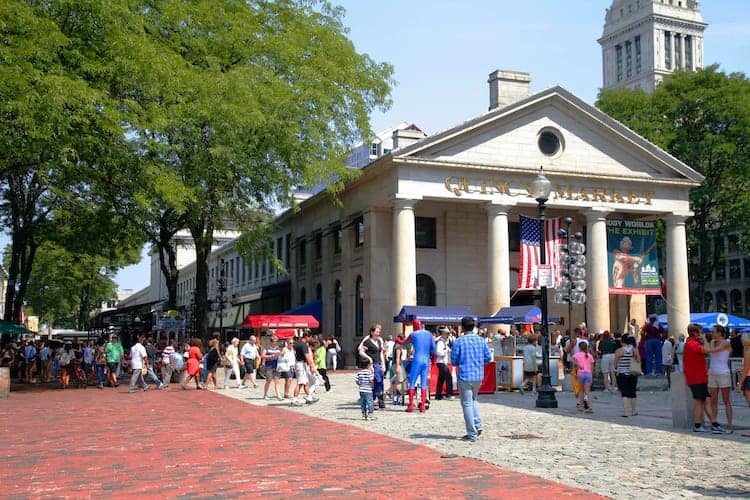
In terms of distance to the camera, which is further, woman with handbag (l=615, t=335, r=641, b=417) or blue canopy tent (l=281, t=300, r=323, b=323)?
blue canopy tent (l=281, t=300, r=323, b=323)

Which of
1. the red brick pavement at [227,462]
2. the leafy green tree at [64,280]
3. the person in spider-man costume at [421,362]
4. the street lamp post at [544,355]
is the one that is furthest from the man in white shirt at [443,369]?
the leafy green tree at [64,280]

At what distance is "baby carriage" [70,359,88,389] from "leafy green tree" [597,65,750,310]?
34930 millimetres

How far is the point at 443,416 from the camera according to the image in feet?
54.9

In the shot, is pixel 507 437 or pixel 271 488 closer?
pixel 271 488

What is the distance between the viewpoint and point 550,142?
42344 mm

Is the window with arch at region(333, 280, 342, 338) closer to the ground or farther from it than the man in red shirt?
farther from it

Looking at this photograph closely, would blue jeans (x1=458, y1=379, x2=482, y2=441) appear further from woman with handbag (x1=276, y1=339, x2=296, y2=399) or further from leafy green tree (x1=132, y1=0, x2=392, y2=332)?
leafy green tree (x1=132, y1=0, x2=392, y2=332)

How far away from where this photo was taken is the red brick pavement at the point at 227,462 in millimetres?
8688

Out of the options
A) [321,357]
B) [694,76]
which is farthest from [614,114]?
[321,357]

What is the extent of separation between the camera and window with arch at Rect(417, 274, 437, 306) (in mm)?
42906

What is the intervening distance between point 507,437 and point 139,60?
16271mm

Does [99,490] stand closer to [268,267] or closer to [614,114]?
[614,114]

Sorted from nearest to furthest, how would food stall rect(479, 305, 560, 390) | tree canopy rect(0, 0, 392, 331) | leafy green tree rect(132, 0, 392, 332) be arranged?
tree canopy rect(0, 0, 392, 331) → food stall rect(479, 305, 560, 390) → leafy green tree rect(132, 0, 392, 332)

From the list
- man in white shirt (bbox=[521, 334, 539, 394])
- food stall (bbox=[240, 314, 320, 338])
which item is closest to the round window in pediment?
food stall (bbox=[240, 314, 320, 338])
